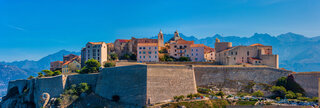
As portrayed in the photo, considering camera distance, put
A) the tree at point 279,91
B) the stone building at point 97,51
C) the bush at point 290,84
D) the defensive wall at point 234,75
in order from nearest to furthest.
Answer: the tree at point 279,91 < the bush at point 290,84 < the defensive wall at point 234,75 < the stone building at point 97,51

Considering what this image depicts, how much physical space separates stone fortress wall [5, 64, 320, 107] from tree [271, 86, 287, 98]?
258cm

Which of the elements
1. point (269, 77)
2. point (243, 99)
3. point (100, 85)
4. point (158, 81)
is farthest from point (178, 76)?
point (269, 77)

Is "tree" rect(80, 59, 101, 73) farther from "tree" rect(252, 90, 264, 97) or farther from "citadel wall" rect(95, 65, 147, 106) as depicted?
"tree" rect(252, 90, 264, 97)

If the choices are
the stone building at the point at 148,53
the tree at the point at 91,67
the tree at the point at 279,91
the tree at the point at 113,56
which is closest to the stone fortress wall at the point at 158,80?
the tree at the point at 279,91

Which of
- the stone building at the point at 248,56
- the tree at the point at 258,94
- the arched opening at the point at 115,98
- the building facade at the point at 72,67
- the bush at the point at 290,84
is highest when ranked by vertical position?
the stone building at the point at 248,56

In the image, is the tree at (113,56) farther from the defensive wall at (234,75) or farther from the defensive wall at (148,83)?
the defensive wall at (234,75)

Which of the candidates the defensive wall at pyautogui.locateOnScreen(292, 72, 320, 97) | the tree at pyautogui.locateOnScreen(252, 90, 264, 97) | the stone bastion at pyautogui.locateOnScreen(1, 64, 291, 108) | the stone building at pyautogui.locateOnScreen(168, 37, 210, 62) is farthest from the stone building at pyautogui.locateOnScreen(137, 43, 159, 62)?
the defensive wall at pyautogui.locateOnScreen(292, 72, 320, 97)

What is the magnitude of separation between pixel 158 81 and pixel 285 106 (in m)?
19.3

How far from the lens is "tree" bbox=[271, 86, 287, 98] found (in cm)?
4503

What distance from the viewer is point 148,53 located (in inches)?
2379

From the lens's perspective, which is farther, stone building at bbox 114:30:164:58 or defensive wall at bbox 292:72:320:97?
stone building at bbox 114:30:164:58

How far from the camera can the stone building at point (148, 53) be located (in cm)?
6019

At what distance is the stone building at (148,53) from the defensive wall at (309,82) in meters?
28.9

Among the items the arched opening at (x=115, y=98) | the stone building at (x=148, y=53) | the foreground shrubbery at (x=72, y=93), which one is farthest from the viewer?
the stone building at (x=148, y=53)
